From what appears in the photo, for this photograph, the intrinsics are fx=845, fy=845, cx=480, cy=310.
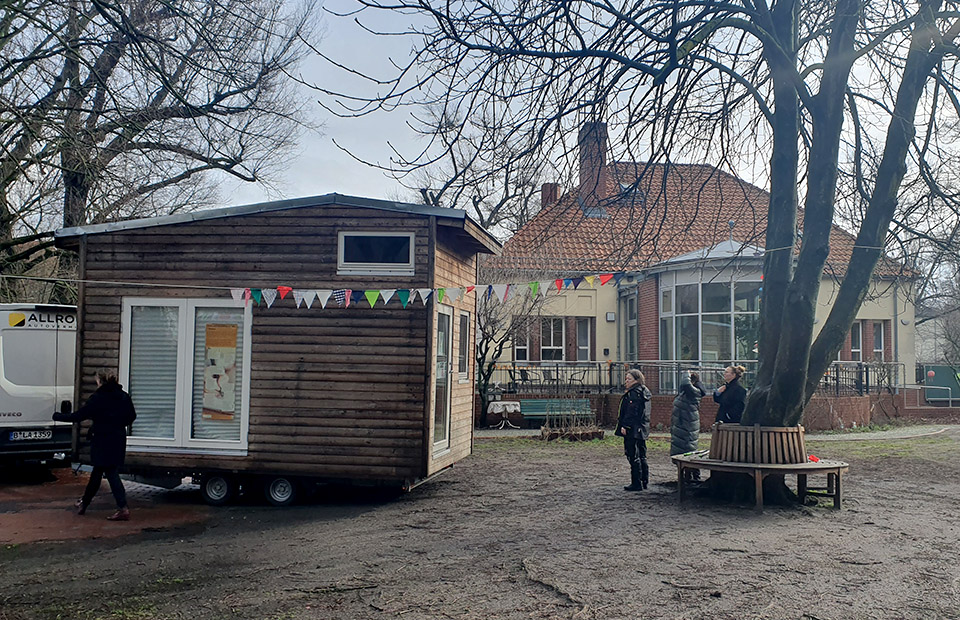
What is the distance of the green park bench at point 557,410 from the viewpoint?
20.1m

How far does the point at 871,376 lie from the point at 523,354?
33.2ft

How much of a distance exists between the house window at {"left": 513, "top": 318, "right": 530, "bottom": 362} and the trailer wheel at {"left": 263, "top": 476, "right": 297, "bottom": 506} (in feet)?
37.5

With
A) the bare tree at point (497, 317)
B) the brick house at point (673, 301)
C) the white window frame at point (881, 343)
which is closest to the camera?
the bare tree at point (497, 317)

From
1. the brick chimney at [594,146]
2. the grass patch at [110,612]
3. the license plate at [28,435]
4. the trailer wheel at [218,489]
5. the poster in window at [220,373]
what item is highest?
the brick chimney at [594,146]

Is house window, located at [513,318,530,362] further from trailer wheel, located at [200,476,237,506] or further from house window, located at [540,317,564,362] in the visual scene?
trailer wheel, located at [200,476,237,506]

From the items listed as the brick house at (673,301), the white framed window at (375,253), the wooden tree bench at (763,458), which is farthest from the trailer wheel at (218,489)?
the brick house at (673,301)

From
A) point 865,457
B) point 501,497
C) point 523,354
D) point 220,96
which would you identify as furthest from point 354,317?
point 523,354

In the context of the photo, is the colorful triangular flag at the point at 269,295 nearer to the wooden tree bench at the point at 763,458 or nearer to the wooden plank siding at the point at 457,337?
the wooden plank siding at the point at 457,337

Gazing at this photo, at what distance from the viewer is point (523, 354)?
27.0 m

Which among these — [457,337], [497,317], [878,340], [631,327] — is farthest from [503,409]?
[878,340]

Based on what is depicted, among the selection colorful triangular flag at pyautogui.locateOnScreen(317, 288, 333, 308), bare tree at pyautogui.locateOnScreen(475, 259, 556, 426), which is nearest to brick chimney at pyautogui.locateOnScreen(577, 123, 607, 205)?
colorful triangular flag at pyautogui.locateOnScreen(317, 288, 333, 308)

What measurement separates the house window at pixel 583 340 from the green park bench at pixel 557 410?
5.54 m

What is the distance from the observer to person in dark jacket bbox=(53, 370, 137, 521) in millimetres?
9680

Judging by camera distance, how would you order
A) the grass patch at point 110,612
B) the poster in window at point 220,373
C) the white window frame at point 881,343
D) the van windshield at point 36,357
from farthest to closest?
the white window frame at point 881,343 → the van windshield at point 36,357 → the poster in window at point 220,373 → the grass patch at point 110,612
